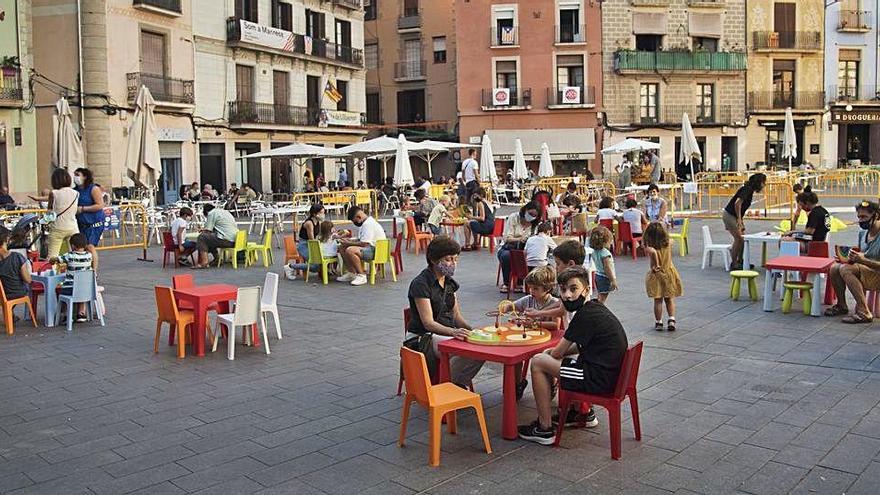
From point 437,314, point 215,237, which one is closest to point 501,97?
point 215,237

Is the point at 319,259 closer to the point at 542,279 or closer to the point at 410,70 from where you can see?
the point at 542,279

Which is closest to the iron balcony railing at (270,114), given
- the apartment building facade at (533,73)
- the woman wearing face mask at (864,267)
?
the apartment building facade at (533,73)

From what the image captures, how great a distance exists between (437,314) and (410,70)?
3990 centimetres

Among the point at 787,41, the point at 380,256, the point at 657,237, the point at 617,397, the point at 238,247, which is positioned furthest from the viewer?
the point at 787,41

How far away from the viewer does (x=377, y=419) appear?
19.9ft

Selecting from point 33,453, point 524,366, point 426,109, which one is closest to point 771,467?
point 524,366

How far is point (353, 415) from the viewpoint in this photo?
617cm

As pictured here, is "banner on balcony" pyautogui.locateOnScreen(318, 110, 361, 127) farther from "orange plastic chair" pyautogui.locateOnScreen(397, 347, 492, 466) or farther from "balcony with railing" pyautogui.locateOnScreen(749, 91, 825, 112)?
"orange plastic chair" pyautogui.locateOnScreen(397, 347, 492, 466)

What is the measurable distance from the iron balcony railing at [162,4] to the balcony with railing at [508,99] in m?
15.5

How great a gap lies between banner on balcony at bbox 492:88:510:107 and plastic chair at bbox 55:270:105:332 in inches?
1273

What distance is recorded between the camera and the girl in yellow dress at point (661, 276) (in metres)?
8.88

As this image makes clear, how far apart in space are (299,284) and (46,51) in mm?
19209

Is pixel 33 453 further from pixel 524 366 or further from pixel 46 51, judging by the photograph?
pixel 46 51

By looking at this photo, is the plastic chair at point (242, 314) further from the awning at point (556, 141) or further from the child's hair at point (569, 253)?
the awning at point (556, 141)
